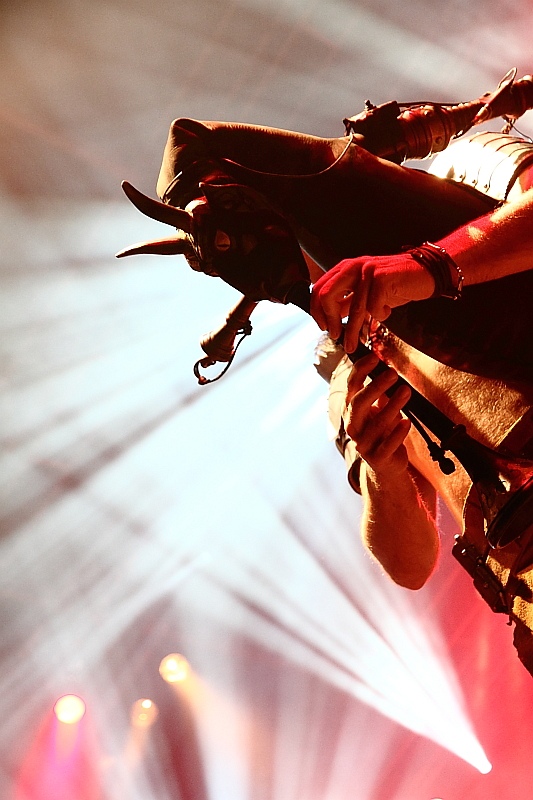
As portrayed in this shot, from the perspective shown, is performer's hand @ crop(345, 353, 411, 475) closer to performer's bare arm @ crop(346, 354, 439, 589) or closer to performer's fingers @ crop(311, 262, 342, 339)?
performer's bare arm @ crop(346, 354, 439, 589)

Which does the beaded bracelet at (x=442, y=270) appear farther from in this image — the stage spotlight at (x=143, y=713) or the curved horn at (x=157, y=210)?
the stage spotlight at (x=143, y=713)

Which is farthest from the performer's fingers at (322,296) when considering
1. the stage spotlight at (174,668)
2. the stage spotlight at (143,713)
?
the stage spotlight at (143,713)

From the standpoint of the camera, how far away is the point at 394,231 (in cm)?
110

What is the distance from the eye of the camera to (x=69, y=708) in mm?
5996

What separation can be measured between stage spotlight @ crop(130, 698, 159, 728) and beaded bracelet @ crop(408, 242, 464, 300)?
6.22 m

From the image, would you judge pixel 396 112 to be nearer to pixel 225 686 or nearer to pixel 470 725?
pixel 470 725

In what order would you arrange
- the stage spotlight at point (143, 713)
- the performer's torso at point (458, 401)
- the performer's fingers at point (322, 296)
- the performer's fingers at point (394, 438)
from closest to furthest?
the performer's fingers at point (322, 296)
the performer's fingers at point (394, 438)
the performer's torso at point (458, 401)
the stage spotlight at point (143, 713)

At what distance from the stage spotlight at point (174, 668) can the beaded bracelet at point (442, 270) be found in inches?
240

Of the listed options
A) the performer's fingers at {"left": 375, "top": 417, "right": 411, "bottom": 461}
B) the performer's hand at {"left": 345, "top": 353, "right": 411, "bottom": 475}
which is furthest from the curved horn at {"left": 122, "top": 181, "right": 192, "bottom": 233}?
the performer's fingers at {"left": 375, "top": 417, "right": 411, "bottom": 461}

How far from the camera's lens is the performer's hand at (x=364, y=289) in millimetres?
913

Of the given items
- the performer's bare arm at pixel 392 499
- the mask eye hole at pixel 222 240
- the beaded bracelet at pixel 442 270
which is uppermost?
the mask eye hole at pixel 222 240

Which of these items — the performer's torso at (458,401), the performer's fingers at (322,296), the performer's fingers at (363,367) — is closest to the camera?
the performer's fingers at (322,296)

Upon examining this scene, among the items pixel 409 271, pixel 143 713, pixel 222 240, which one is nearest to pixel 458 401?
pixel 409 271

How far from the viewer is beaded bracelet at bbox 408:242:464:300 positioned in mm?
956
